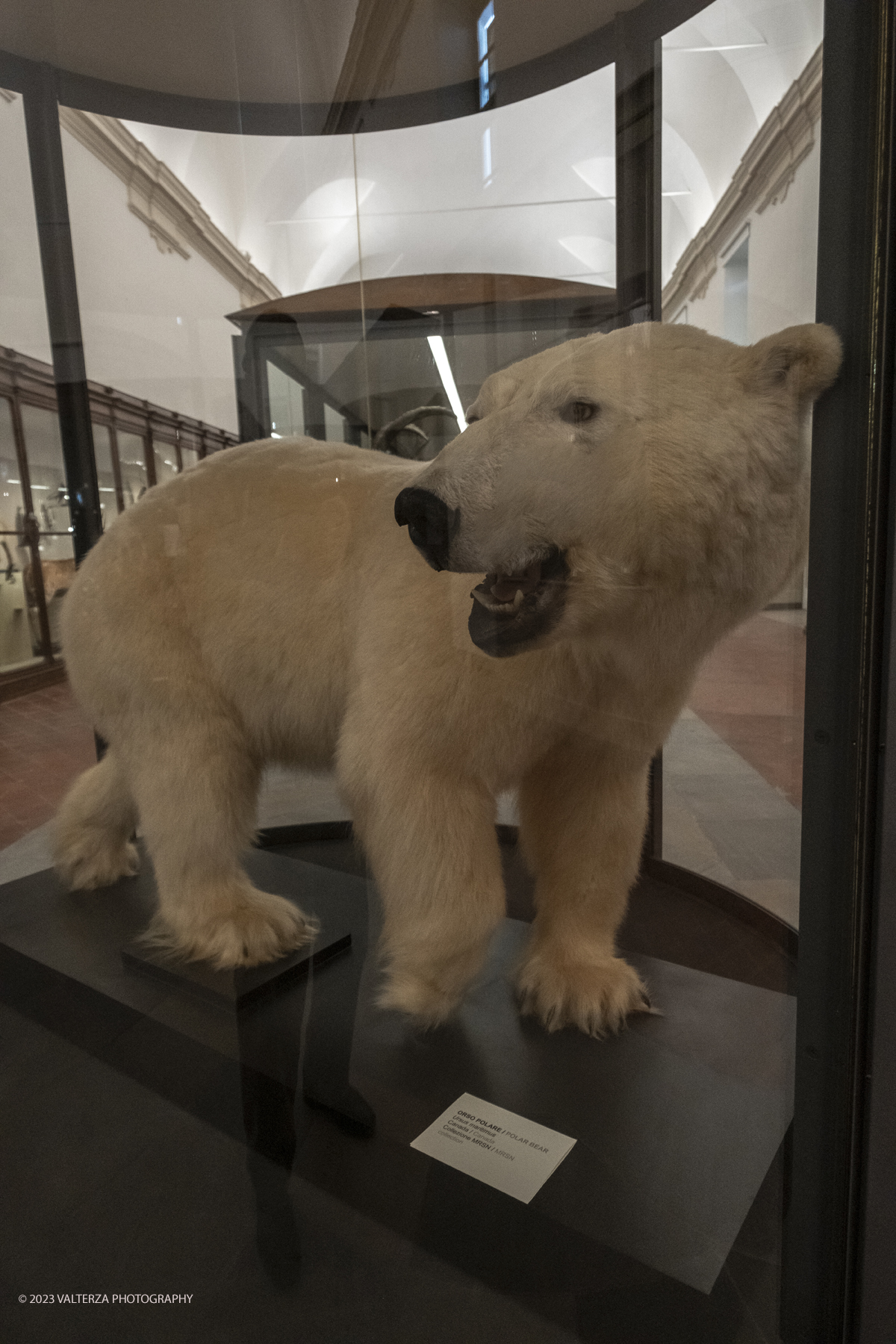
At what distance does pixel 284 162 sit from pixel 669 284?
69 cm

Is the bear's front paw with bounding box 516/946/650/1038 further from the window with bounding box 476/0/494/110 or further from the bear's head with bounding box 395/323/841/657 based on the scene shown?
the window with bounding box 476/0/494/110

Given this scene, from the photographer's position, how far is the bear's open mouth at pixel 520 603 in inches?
42.1

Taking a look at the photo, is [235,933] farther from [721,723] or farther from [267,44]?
[267,44]

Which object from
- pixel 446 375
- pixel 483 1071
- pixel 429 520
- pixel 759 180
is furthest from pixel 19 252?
pixel 483 1071

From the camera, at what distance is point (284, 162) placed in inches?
52.9

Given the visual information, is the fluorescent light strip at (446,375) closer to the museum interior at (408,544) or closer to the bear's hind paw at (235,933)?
Answer: the museum interior at (408,544)

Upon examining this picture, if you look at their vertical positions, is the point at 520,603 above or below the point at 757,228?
below

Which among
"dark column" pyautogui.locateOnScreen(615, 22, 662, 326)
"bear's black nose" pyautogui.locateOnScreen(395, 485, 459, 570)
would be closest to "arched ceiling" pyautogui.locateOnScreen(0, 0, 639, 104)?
"dark column" pyautogui.locateOnScreen(615, 22, 662, 326)

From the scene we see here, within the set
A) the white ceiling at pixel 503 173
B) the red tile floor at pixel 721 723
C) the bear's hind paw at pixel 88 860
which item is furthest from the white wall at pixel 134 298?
the bear's hind paw at pixel 88 860

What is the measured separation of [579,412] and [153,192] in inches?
34.8

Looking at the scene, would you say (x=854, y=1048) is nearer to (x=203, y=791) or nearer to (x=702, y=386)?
(x=702, y=386)

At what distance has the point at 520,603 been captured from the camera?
43.3 inches

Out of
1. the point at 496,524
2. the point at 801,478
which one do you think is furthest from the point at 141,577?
the point at 801,478

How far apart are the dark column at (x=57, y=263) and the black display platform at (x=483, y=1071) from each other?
3.75ft
